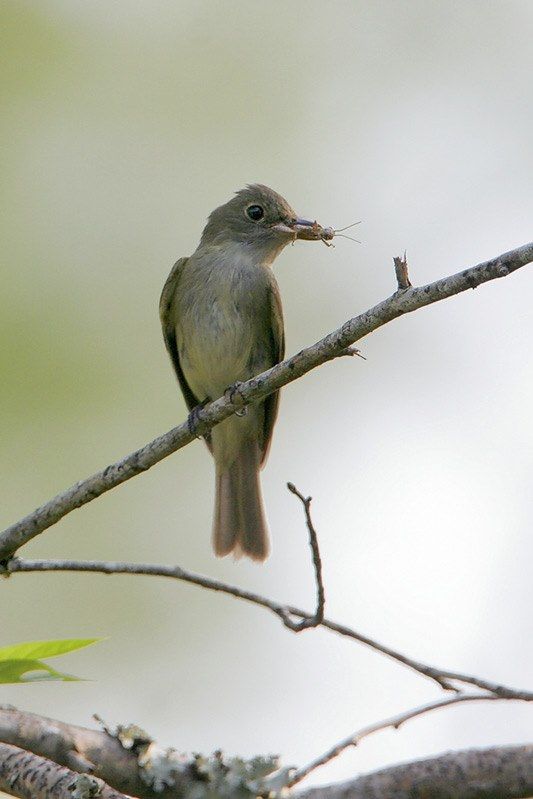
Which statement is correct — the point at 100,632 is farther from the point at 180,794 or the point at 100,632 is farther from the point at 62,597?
the point at 180,794

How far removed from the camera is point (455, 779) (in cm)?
335

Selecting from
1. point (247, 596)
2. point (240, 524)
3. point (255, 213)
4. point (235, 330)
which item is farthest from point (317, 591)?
point (255, 213)

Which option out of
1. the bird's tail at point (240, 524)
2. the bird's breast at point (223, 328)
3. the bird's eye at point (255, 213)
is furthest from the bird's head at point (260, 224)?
the bird's tail at point (240, 524)

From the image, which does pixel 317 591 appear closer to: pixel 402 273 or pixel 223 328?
pixel 402 273

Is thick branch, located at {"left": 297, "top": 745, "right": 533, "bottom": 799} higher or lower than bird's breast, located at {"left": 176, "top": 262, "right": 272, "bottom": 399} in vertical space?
lower

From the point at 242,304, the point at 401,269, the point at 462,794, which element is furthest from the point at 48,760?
the point at 242,304

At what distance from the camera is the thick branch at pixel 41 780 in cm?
346

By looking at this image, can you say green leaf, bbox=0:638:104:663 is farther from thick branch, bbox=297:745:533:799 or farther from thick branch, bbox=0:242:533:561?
thick branch, bbox=297:745:533:799

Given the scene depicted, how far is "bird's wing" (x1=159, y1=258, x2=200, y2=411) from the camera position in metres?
7.84

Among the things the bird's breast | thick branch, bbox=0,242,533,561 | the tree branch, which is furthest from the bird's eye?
the tree branch

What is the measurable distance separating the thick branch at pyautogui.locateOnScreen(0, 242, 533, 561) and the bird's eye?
2983mm

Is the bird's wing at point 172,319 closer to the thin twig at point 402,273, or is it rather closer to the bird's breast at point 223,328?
the bird's breast at point 223,328

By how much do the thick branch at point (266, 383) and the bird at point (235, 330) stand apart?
88.7 inches

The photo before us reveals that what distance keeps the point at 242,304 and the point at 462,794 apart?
4.42 metres
